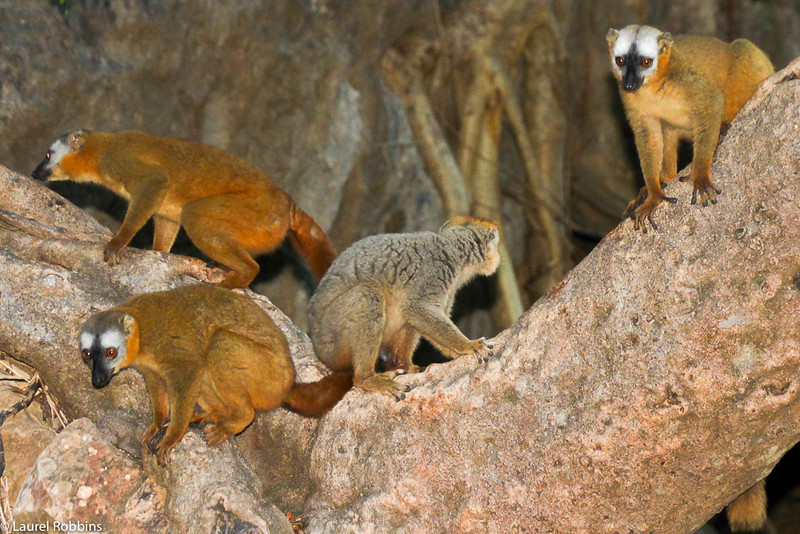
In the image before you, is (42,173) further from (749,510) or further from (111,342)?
(749,510)

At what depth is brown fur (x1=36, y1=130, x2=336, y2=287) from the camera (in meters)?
5.73

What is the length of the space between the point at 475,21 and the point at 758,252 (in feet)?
25.7

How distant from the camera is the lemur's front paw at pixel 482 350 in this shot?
14.4ft

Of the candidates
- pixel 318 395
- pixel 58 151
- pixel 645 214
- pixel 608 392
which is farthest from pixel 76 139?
pixel 608 392

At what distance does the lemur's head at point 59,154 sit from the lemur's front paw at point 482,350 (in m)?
3.60

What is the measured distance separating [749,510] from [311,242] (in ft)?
11.6

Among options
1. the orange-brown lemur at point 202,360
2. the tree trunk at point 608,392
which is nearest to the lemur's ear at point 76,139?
the tree trunk at point 608,392

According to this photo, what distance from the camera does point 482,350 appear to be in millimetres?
4465

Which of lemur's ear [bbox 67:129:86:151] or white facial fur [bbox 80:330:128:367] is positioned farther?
lemur's ear [bbox 67:129:86:151]

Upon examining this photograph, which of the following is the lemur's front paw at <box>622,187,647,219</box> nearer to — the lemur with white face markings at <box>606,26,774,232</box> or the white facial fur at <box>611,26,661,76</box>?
the lemur with white face markings at <box>606,26,774,232</box>

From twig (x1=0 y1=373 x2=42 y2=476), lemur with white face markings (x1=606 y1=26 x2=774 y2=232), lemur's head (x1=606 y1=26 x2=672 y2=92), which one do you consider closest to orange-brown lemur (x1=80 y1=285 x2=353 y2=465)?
twig (x1=0 y1=373 x2=42 y2=476)

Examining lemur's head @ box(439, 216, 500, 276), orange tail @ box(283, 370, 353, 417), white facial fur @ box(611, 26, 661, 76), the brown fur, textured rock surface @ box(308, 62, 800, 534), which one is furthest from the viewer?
lemur's head @ box(439, 216, 500, 276)

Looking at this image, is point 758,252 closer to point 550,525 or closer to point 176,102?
point 550,525

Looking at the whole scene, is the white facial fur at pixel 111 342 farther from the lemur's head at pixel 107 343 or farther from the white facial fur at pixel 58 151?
the white facial fur at pixel 58 151
